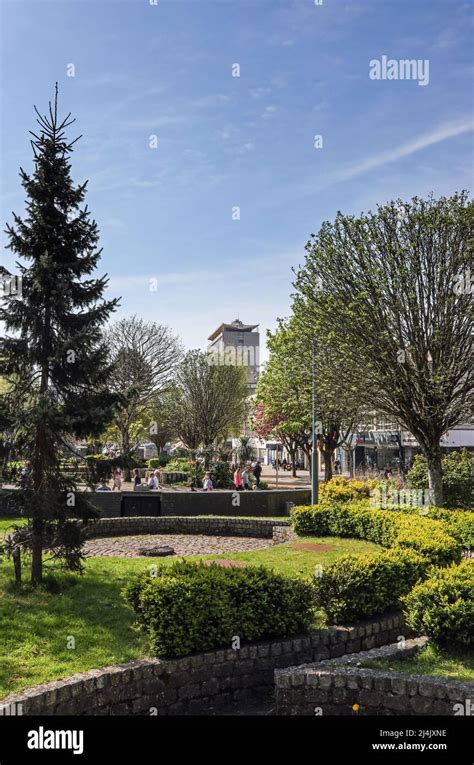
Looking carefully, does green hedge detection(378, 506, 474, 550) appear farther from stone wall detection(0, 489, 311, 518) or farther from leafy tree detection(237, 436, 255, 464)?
leafy tree detection(237, 436, 255, 464)

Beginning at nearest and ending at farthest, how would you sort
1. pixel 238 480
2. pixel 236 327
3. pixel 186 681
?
pixel 186 681 → pixel 238 480 → pixel 236 327

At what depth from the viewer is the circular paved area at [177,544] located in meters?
16.7

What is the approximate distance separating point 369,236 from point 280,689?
15.1 metres

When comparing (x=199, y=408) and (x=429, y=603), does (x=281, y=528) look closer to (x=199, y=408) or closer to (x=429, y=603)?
(x=429, y=603)

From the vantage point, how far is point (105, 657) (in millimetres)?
8000

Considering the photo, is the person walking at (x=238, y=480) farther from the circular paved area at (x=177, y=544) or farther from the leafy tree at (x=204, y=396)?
the leafy tree at (x=204, y=396)

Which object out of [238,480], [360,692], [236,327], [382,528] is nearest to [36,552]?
[360,692]

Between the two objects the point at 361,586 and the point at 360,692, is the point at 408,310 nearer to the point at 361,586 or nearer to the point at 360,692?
the point at 361,586

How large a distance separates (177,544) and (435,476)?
8.20 m

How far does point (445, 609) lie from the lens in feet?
28.1

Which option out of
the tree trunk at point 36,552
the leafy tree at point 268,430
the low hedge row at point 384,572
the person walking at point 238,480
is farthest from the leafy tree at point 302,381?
the leafy tree at point 268,430

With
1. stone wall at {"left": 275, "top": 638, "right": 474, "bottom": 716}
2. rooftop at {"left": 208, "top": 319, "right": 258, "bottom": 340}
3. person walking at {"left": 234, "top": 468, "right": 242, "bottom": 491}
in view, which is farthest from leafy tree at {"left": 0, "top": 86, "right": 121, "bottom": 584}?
rooftop at {"left": 208, "top": 319, "right": 258, "bottom": 340}

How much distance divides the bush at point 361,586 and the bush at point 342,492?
28.1 ft
